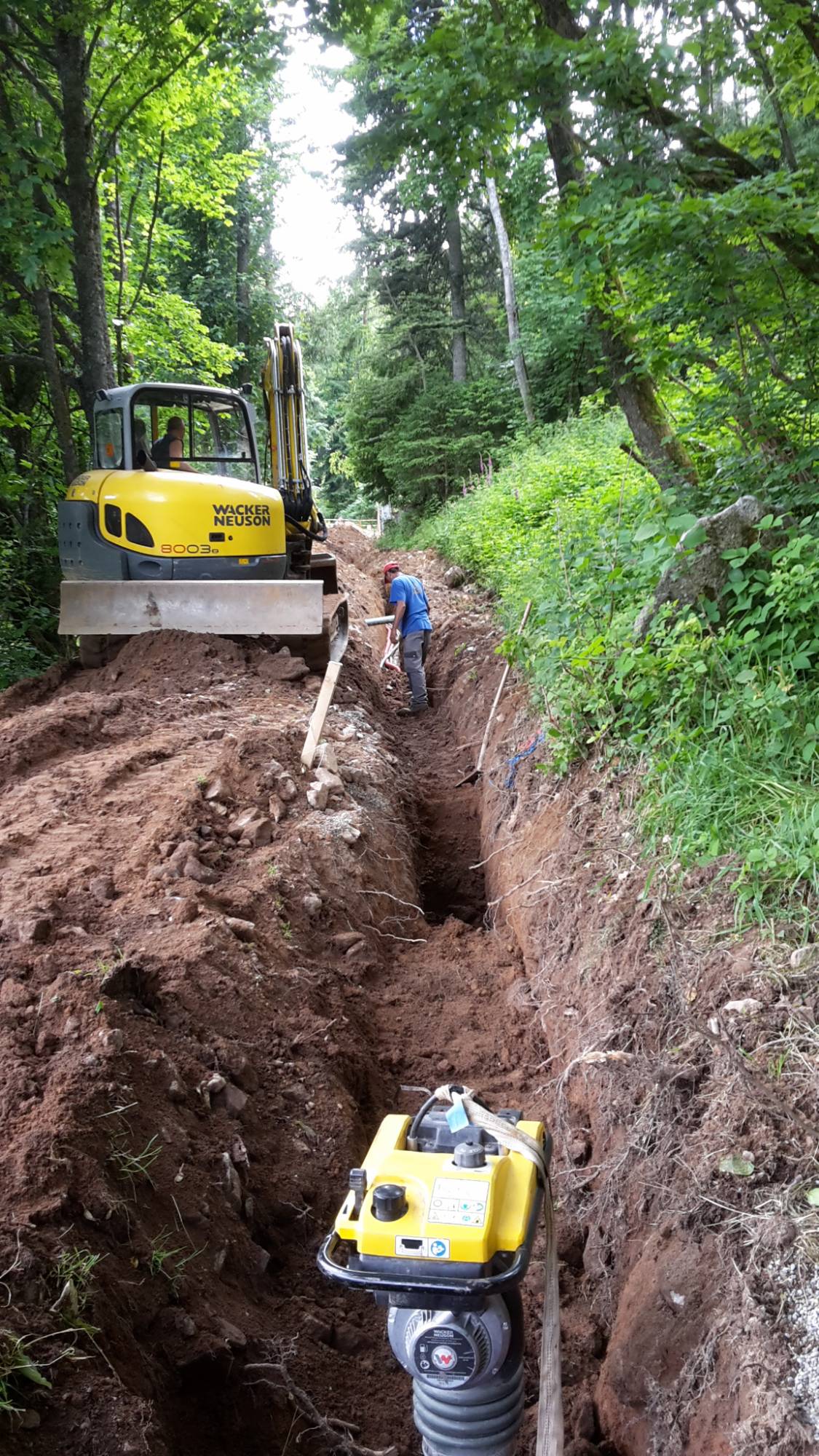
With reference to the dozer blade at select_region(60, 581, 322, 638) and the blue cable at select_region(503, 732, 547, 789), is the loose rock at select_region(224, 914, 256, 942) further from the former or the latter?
the dozer blade at select_region(60, 581, 322, 638)

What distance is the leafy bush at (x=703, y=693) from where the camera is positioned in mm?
3219

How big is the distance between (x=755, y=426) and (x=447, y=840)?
3.91 metres

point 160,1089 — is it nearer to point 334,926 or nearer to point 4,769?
point 334,926

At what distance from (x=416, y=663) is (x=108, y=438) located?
13.0ft

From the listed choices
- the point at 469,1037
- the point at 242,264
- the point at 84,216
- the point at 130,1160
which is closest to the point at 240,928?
the point at 469,1037

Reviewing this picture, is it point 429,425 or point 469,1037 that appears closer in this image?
point 469,1037

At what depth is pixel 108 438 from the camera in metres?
8.02

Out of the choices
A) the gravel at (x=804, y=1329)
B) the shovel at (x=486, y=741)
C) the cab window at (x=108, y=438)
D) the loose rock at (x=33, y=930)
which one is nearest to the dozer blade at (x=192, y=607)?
the cab window at (x=108, y=438)

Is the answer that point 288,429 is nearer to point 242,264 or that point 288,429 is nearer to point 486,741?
point 486,741

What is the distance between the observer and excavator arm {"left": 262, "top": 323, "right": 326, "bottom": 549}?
366 inches

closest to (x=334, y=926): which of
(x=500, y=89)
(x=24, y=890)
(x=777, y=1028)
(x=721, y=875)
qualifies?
(x=24, y=890)

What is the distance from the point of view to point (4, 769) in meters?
5.70

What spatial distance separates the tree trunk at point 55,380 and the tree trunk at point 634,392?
621 cm

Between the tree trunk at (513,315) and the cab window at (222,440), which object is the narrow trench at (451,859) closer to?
the cab window at (222,440)
